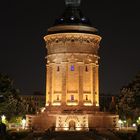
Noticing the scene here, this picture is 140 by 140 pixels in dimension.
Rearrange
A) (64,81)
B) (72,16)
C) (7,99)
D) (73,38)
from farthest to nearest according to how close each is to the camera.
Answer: (72,16)
(73,38)
(64,81)
(7,99)

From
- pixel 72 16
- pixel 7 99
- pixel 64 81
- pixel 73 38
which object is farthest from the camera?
pixel 72 16

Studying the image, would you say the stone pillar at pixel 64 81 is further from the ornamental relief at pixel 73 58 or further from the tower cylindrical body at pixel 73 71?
the ornamental relief at pixel 73 58

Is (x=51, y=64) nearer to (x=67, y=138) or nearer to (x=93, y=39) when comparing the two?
(x=93, y=39)

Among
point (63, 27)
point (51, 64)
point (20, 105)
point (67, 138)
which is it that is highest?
point (63, 27)

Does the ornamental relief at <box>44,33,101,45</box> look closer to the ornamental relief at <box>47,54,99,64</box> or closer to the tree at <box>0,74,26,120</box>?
the ornamental relief at <box>47,54,99,64</box>

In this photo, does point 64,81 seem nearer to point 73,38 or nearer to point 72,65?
point 72,65

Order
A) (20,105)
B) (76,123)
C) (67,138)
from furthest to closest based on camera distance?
(20,105)
(76,123)
(67,138)

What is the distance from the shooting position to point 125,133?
199 ft

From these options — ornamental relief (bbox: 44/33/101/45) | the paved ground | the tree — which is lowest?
the paved ground

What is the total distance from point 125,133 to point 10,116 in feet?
77.4

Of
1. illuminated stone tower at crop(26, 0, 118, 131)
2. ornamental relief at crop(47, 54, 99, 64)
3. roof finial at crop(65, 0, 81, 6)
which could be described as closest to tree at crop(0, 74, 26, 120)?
illuminated stone tower at crop(26, 0, 118, 131)

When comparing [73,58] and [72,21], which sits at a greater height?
[72,21]

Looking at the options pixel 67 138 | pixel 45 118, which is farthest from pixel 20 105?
pixel 67 138

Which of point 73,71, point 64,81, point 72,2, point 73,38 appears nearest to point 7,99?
point 64,81
